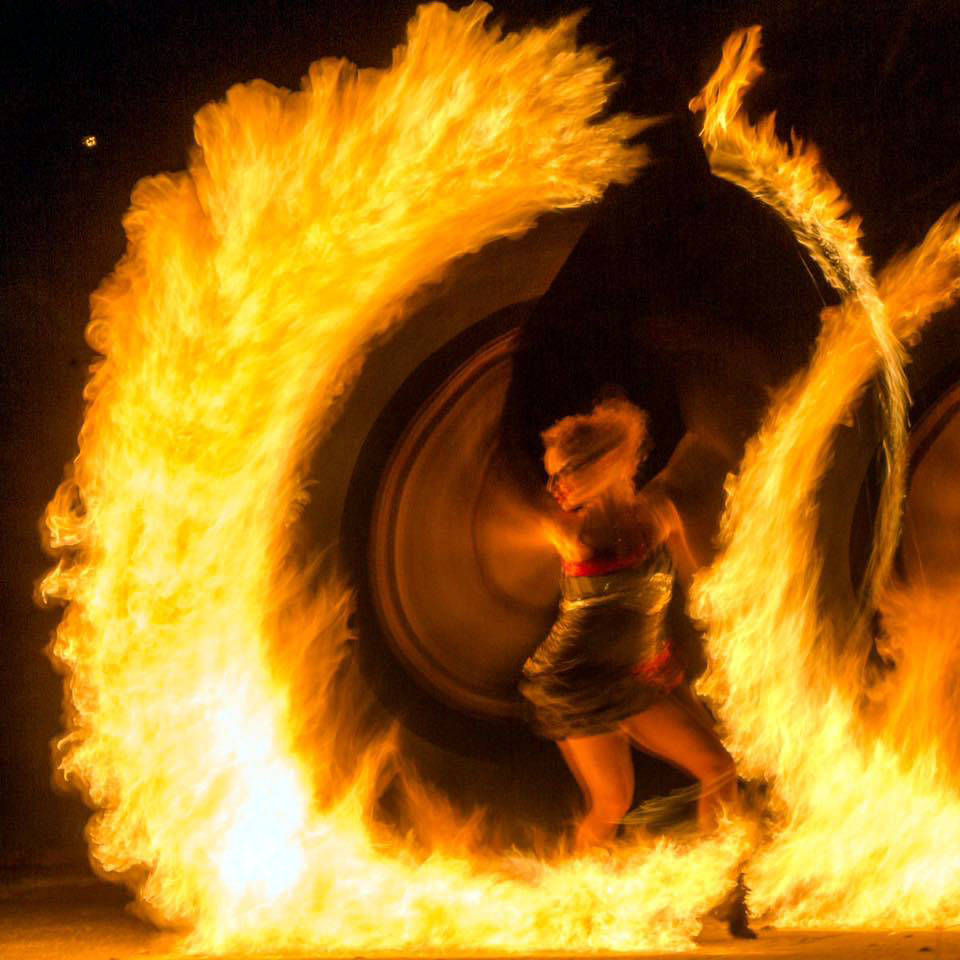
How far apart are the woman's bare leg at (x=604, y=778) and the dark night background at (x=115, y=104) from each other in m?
2.46

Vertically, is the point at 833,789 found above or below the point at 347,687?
below

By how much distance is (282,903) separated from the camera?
480 cm

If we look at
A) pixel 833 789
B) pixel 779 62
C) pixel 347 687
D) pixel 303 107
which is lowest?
pixel 833 789

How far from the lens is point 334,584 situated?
512cm

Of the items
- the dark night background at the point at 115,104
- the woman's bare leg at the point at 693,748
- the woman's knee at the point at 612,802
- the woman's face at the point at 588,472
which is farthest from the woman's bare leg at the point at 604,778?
the dark night background at the point at 115,104

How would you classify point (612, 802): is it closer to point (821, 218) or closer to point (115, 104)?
point (821, 218)

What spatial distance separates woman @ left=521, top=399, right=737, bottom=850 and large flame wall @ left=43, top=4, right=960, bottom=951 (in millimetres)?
334

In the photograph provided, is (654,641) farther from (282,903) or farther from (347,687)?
(282,903)

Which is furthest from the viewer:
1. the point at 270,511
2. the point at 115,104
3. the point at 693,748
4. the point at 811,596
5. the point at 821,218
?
the point at 115,104

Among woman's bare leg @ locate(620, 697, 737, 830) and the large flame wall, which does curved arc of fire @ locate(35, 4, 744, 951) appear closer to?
the large flame wall

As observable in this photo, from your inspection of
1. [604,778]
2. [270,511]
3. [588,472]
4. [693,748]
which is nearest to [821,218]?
[588,472]

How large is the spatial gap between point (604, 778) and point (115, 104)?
3.72 m

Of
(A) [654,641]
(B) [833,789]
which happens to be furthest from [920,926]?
(A) [654,641]

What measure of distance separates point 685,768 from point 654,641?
0.51m
